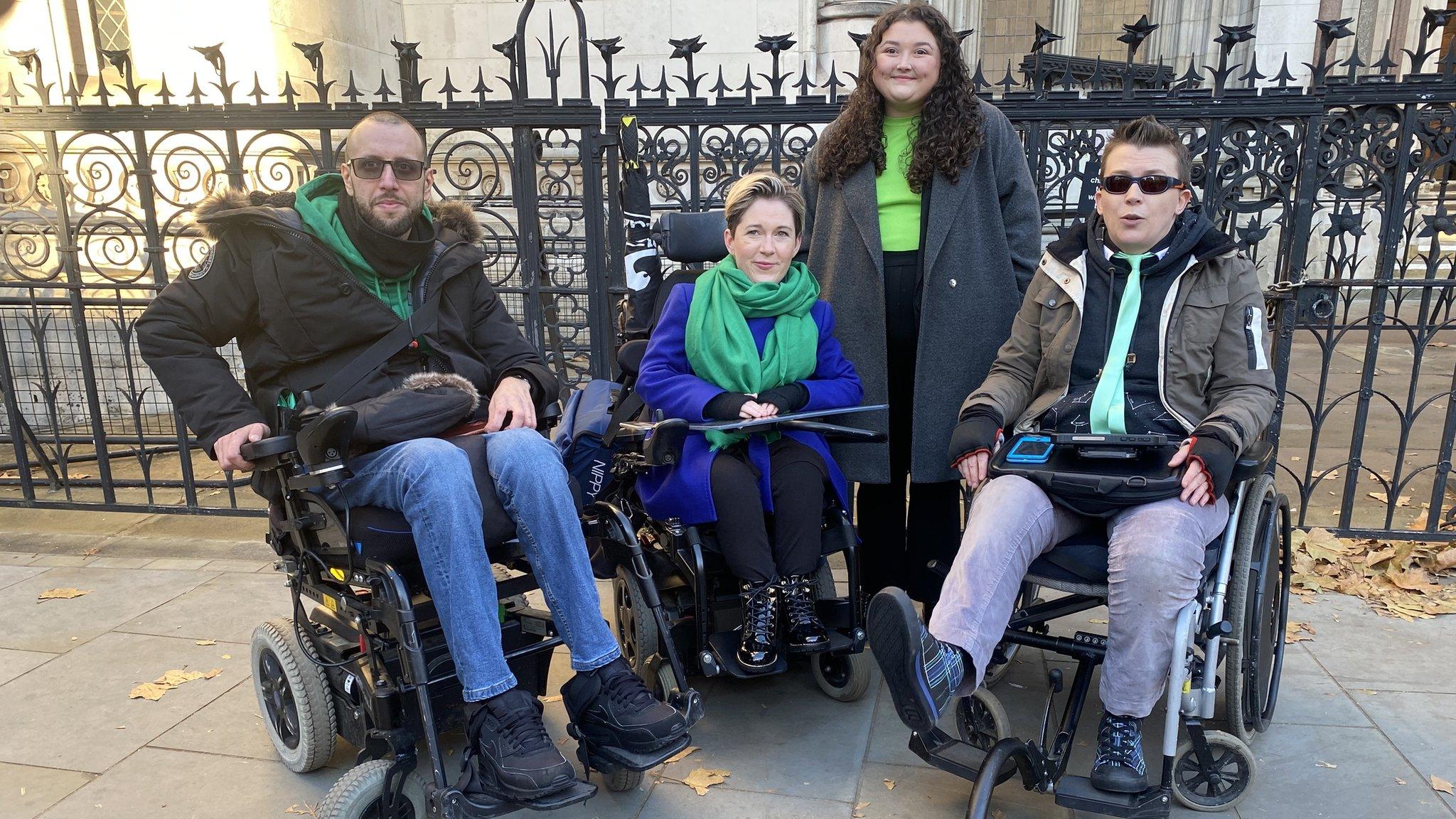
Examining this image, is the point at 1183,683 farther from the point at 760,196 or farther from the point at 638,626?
the point at 760,196

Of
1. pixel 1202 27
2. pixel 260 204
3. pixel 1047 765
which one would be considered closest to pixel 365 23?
pixel 260 204

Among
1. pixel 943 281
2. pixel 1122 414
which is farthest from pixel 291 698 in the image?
pixel 1122 414

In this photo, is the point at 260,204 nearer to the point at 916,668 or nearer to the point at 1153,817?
the point at 916,668

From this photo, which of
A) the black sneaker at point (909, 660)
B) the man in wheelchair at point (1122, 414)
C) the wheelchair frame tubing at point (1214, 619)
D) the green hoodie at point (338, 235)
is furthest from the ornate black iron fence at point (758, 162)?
the black sneaker at point (909, 660)

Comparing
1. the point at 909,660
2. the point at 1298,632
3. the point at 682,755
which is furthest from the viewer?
the point at 1298,632

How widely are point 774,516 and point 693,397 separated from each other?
444mm

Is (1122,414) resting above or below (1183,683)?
above

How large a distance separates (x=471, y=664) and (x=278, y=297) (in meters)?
1.17

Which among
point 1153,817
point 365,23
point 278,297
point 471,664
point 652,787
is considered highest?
point 365,23

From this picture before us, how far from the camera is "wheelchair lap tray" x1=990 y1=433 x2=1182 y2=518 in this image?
2.34 meters

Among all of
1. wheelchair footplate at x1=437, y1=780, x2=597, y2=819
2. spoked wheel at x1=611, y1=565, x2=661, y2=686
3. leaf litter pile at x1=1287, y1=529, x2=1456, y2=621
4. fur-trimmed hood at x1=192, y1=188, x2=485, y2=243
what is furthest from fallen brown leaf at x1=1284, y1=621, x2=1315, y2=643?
fur-trimmed hood at x1=192, y1=188, x2=485, y2=243

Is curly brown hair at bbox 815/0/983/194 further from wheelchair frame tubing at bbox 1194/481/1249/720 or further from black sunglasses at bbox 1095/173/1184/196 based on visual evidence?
wheelchair frame tubing at bbox 1194/481/1249/720

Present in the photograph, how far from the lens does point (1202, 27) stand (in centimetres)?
1127

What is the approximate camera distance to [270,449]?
228 cm
